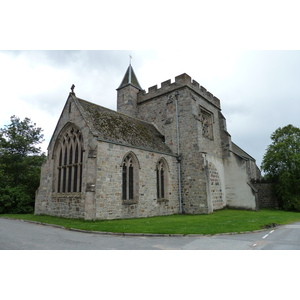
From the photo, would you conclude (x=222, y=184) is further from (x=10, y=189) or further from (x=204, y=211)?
(x=10, y=189)

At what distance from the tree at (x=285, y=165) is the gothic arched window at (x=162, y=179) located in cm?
1316

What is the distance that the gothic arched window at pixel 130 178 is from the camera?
1530 cm

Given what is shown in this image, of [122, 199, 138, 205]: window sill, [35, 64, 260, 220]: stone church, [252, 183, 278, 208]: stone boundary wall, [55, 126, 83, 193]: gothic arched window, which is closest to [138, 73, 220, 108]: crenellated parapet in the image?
[35, 64, 260, 220]: stone church

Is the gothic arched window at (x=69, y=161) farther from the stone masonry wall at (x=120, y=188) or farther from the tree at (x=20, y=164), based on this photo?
the tree at (x=20, y=164)

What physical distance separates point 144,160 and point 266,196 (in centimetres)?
1733

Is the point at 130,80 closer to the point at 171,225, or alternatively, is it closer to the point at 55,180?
the point at 55,180

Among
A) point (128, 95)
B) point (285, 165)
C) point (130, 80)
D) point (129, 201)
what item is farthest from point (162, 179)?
point (285, 165)

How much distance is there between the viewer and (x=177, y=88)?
21719mm

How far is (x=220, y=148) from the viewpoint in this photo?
78.8 ft

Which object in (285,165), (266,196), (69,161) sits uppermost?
(285,165)

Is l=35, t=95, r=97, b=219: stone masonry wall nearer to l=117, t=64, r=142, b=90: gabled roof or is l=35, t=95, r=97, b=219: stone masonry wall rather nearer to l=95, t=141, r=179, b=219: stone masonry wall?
l=95, t=141, r=179, b=219: stone masonry wall

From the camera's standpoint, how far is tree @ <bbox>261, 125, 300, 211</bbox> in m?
23.2

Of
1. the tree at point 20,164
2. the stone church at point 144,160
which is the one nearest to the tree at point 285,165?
the stone church at point 144,160

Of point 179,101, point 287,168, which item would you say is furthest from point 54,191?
point 287,168
